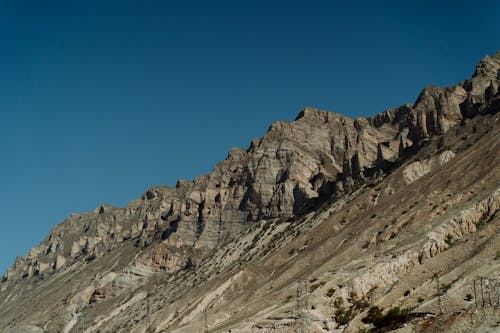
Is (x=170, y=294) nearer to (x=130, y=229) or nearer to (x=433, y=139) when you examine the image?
(x=433, y=139)

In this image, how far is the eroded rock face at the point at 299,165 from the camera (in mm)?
122750

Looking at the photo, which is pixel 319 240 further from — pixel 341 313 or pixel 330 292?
pixel 341 313

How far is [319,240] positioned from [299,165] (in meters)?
53.9

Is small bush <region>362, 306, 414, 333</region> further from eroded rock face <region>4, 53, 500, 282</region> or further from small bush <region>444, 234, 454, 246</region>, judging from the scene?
eroded rock face <region>4, 53, 500, 282</region>

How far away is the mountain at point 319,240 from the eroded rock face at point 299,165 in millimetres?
398

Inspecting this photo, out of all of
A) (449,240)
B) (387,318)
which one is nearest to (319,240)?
(449,240)

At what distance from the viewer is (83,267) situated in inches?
6811

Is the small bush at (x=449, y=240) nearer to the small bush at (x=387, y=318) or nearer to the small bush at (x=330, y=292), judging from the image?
the small bush at (x=330, y=292)

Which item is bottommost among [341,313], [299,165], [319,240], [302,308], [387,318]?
[387,318]

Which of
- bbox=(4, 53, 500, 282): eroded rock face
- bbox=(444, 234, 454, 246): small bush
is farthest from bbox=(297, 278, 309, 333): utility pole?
bbox=(4, 53, 500, 282): eroded rock face

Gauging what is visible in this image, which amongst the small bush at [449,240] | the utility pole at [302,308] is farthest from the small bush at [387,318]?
the small bush at [449,240]

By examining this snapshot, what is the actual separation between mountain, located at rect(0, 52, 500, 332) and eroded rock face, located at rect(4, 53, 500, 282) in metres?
0.40

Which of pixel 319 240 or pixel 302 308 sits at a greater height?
pixel 319 240

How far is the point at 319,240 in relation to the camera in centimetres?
8944
